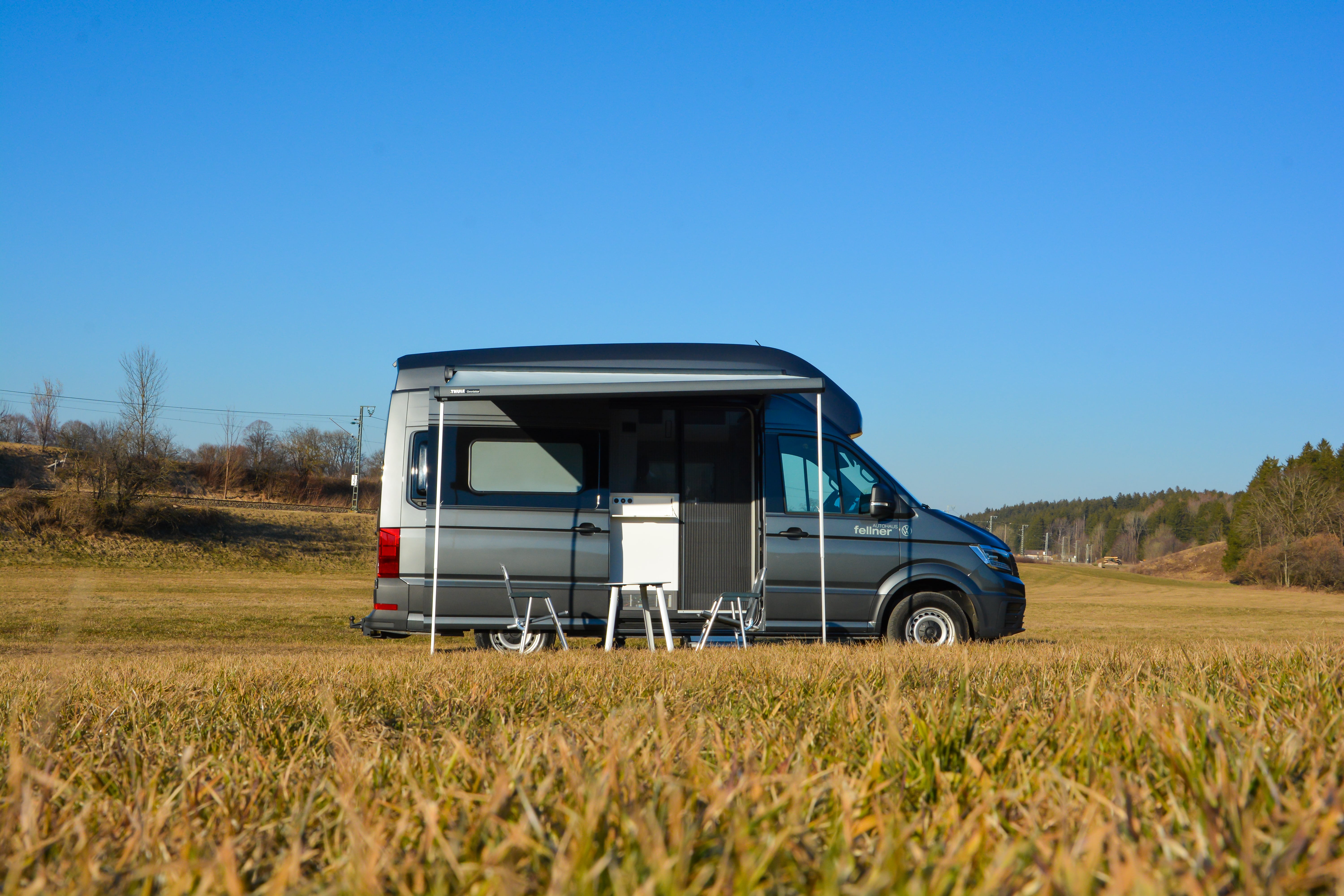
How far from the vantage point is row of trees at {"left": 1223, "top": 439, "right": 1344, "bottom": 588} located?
180 feet

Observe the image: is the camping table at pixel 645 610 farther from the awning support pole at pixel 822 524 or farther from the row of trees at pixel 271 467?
the row of trees at pixel 271 467

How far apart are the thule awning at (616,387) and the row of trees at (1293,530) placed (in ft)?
190

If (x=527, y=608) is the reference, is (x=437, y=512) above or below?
above

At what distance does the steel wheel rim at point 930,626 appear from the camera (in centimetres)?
896

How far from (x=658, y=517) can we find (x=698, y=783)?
7.47m

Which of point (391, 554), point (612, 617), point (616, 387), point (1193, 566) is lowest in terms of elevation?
point (1193, 566)

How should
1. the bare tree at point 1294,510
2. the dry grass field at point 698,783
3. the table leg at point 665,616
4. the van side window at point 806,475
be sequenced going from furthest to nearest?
the bare tree at point 1294,510, the van side window at point 806,475, the table leg at point 665,616, the dry grass field at point 698,783

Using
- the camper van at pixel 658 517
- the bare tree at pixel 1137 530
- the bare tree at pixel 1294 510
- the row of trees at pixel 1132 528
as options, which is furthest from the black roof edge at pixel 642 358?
the bare tree at pixel 1137 530

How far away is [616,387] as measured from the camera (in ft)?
25.9

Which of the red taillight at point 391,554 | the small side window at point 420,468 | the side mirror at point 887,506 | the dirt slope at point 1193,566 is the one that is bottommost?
the dirt slope at point 1193,566

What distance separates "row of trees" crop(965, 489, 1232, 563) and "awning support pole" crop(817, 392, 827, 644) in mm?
103203

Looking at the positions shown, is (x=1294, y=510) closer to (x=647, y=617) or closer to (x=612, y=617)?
(x=647, y=617)

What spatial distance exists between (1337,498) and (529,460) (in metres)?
73.2

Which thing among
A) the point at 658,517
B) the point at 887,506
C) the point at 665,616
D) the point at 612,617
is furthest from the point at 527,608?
the point at 887,506
